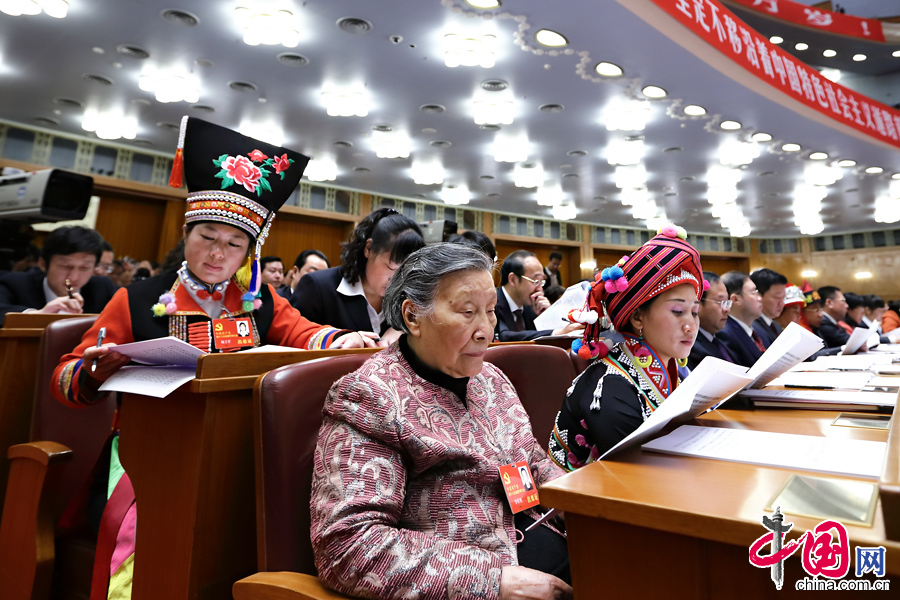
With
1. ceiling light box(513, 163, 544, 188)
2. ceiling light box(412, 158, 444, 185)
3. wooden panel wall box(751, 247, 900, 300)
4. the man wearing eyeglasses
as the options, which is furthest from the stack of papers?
wooden panel wall box(751, 247, 900, 300)

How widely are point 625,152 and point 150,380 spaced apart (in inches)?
278

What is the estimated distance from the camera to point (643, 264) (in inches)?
48.5

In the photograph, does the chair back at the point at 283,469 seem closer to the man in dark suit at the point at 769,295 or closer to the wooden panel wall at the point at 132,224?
the man in dark suit at the point at 769,295

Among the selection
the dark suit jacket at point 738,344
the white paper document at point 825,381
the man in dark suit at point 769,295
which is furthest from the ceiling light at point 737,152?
the white paper document at point 825,381

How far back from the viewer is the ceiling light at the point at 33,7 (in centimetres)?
374

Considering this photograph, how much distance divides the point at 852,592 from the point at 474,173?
798cm

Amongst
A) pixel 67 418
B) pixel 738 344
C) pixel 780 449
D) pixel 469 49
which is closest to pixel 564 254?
pixel 469 49

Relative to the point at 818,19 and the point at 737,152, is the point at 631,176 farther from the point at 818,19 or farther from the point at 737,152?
the point at 818,19

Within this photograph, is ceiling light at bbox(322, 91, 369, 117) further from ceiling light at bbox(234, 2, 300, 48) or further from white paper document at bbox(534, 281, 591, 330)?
white paper document at bbox(534, 281, 591, 330)

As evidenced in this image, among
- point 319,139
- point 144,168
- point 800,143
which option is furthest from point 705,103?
point 144,168

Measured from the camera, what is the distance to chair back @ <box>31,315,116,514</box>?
1500 mm

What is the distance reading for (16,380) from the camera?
1627 mm

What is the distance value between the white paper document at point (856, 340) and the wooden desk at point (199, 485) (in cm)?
381

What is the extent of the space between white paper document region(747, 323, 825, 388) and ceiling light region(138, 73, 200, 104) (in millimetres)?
5573
